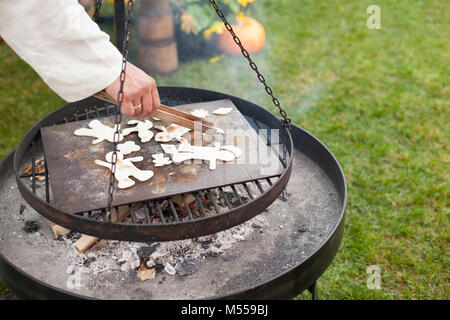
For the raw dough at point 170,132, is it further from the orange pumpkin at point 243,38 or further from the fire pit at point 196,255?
the orange pumpkin at point 243,38

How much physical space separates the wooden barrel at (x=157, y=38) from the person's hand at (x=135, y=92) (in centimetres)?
314

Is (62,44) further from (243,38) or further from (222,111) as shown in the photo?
(243,38)

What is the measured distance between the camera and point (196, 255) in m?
2.16

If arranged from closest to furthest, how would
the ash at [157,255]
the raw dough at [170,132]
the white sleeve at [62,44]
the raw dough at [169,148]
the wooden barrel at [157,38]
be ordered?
the white sleeve at [62,44] → the ash at [157,255] → the raw dough at [169,148] → the raw dough at [170,132] → the wooden barrel at [157,38]

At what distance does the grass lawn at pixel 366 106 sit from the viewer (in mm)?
3088

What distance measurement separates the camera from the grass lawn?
3088 millimetres

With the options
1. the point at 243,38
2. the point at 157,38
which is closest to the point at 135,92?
the point at 157,38

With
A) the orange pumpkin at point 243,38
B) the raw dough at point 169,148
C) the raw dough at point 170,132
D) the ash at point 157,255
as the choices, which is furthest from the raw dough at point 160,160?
the orange pumpkin at point 243,38

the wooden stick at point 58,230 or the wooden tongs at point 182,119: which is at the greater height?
the wooden tongs at point 182,119

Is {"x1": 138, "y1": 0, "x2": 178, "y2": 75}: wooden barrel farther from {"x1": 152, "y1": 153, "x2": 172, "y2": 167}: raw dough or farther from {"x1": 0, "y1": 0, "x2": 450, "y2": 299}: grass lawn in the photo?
{"x1": 152, "y1": 153, "x2": 172, "y2": 167}: raw dough

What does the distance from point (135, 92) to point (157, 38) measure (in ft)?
10.7

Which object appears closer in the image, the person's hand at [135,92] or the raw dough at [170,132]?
the person's hand at [135,92]
